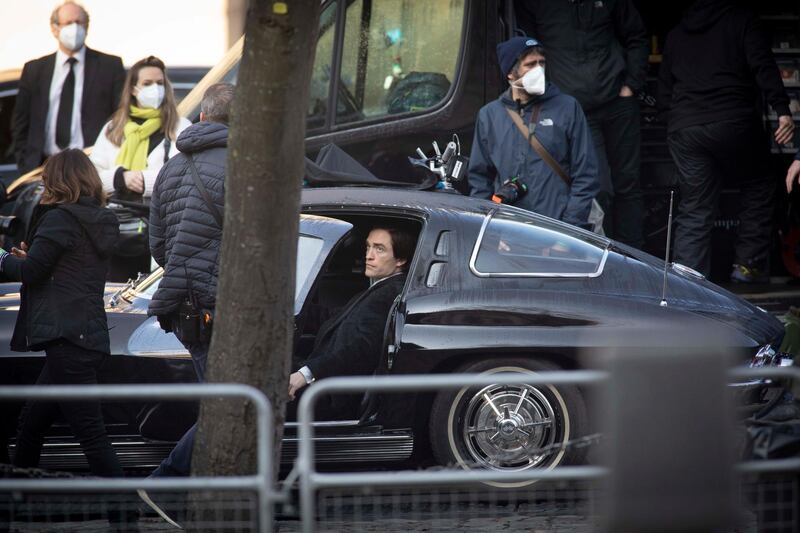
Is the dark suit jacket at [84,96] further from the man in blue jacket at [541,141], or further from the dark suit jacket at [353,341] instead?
the dark suit jacket at [353,341]

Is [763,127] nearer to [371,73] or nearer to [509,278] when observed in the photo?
[371,73]

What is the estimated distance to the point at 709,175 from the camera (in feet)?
32.6

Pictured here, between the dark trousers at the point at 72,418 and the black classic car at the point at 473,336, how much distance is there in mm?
307

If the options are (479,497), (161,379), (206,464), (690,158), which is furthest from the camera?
(690,158)

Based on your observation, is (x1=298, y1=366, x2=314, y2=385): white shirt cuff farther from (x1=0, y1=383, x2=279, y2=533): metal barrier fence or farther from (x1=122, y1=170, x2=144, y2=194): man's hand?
(x1=122, y1=170, x2=144, y2=194): man's hand

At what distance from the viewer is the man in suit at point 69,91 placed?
35.8 feet

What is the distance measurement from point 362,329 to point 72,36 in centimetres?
519

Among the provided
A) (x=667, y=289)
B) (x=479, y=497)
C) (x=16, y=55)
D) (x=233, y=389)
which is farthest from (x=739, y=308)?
(x=16, y=55)

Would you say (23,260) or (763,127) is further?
(763,127)

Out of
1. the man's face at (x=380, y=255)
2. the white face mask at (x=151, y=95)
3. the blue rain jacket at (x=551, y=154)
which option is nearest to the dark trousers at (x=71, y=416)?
the man's face at (x=380, y=255)

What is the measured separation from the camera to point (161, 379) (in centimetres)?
669

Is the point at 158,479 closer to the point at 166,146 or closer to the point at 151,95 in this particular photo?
the point at 166,146

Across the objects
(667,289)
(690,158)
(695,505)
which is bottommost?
(695,505)

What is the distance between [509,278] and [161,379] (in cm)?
181
